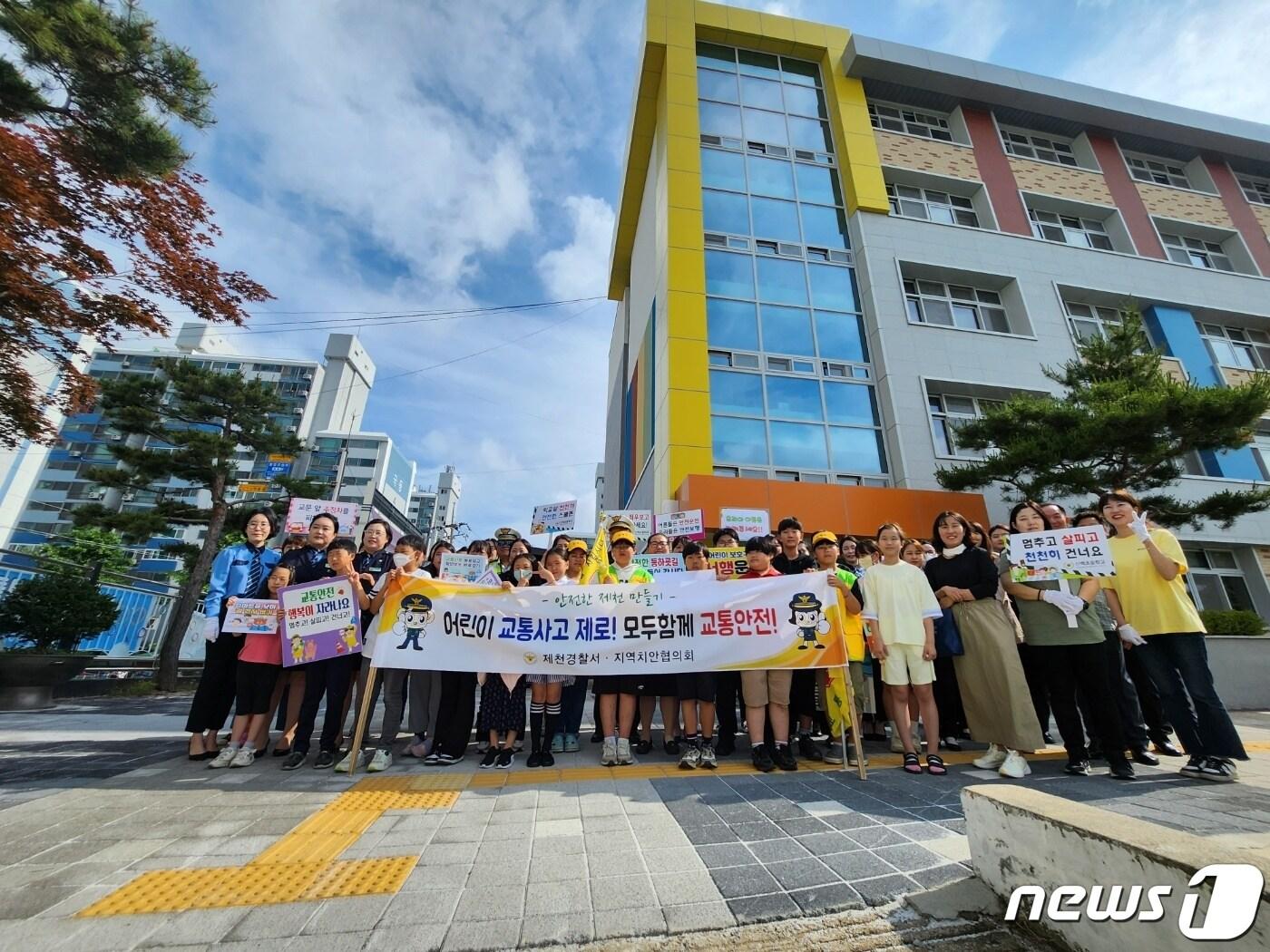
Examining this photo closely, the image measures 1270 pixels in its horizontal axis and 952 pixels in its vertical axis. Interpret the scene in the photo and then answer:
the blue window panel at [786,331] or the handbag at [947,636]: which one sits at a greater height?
the blue window panel at [786,331]

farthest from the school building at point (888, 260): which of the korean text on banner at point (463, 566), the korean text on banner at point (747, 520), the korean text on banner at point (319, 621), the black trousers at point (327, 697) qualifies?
the black trousers at point (327, 697)

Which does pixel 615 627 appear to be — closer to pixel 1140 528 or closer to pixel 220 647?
pixel 220 647

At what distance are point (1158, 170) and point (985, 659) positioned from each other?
24740mm

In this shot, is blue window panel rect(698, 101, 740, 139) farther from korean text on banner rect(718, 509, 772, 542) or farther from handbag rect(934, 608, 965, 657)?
handbag rect(934, 608, 965, 657)

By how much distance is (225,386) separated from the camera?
14617 millimetres

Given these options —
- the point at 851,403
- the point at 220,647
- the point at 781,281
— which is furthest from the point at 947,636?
the point at 781,281

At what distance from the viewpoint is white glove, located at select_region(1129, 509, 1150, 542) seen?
157 inches

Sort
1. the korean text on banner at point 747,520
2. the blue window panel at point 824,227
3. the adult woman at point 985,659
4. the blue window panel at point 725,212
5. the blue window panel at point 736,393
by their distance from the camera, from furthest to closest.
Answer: the blue window panel at point 824,227
the blue window panel at point 725,212
the blue window panel at point 736,393
the korean text on banner at point 747,520
the adult woman at point 985,659

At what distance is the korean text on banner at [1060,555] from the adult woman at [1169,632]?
10.9 inches

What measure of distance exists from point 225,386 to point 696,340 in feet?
44.2

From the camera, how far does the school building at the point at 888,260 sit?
12.5 meters

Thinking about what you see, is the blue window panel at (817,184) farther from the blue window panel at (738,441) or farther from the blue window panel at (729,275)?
the blue window panel at (738,441)

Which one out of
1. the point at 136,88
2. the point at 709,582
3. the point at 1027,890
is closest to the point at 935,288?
the point at 709,582

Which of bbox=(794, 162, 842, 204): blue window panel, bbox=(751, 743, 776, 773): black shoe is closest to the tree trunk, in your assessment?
Answer: bbox=(751, 743, 776, 773): black shoe
